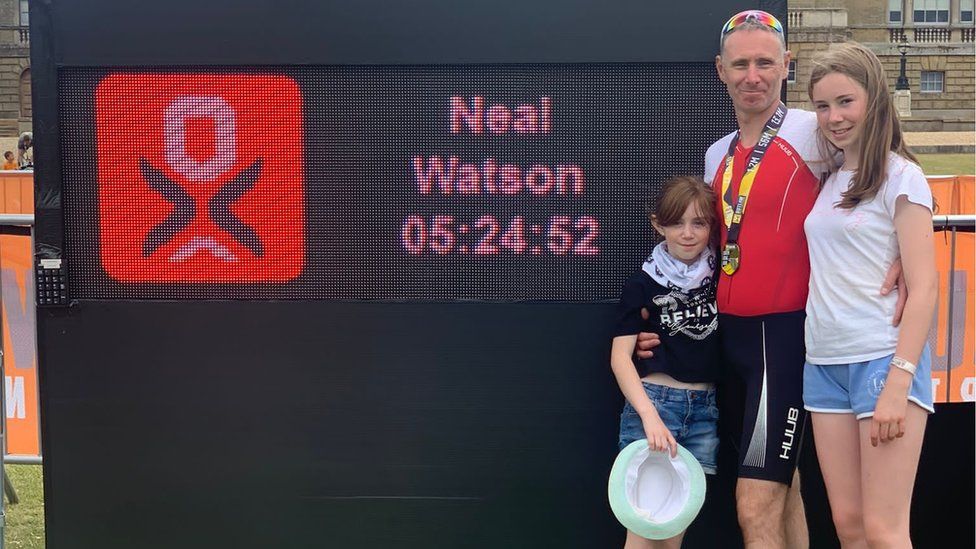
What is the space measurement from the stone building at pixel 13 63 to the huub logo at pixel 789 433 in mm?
46386

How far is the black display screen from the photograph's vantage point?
3.53 metres

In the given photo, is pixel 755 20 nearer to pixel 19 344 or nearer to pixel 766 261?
pixel 766 261

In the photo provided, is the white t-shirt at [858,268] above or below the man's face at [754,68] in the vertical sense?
below

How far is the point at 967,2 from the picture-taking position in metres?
55.0

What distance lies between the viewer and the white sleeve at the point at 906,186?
9.06 ft

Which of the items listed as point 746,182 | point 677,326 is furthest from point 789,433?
point 746,182

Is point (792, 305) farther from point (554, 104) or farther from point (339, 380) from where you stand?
point (339, 380)

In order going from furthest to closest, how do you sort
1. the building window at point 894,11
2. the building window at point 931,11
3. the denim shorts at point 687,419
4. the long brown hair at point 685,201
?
the building window at point 931,11, the building window at point 894,11, the denim shorts at point 687,419, the long brown hair at point 685,201

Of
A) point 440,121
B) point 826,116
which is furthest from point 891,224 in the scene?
point 440,121

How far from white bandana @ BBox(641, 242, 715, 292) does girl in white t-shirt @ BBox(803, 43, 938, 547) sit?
1.26ft

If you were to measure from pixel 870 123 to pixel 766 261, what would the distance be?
0.50 metres

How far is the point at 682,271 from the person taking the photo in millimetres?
3254

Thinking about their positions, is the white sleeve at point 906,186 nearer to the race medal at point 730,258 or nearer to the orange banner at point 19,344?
the race medal at point 730,258

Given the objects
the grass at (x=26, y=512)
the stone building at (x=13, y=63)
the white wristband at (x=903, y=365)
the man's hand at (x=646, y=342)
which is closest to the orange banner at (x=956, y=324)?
the man's hand at (x=646, y=342)
